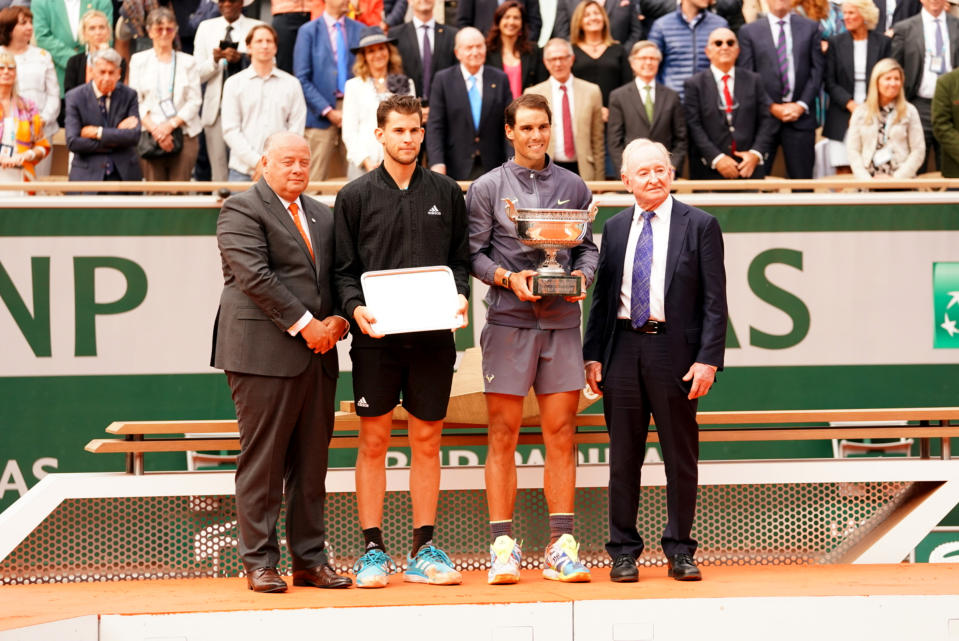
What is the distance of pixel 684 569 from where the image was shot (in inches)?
207

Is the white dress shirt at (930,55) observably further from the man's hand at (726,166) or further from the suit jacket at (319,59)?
the suit jacket at (319,59)

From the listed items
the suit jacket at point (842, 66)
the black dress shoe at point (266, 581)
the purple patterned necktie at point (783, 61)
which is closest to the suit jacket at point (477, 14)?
the purple patterned necktie at point (783, 61)

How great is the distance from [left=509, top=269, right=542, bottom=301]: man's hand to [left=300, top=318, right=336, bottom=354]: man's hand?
804mm

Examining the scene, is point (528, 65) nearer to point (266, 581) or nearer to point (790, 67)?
point (790, 67)

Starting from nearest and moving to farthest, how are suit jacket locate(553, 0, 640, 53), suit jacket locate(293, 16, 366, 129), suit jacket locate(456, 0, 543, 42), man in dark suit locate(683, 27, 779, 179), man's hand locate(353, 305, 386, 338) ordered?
man's hand locate(353, 305, 386, 338) → man in dark suit locate(683, 27, 779, 179) → suit jacket locate(293, 16, 366, 129) → suit jacket locate(456, 0, 543, 42) → suit jacket locate(553, 0, 640, 53)

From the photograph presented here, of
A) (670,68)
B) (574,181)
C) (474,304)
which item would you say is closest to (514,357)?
(574,181)

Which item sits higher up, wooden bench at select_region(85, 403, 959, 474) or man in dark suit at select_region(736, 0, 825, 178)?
man in dark suit at select_region(736, 0, 825, 178)

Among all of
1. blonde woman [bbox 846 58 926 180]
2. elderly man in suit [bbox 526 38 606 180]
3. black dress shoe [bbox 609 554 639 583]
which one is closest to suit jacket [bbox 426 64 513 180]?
elderly man in suit [bbox 526 38 606 180]

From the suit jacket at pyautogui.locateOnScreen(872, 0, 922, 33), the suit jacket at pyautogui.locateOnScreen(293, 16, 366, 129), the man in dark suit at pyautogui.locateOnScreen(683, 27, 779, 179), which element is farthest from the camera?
A: the suit jacket at pyautogui.locateOnScreen(872, 0, 922, 33)

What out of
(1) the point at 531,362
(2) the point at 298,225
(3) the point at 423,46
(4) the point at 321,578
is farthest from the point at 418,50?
(4) the point at 321,578

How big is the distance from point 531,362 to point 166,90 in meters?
5.11

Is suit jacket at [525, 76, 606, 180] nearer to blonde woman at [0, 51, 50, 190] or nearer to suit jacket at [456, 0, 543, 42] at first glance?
suit jacket at [456, 0, 543, 42]

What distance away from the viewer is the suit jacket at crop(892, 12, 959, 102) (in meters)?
9.77

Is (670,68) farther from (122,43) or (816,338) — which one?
(122,43)
